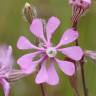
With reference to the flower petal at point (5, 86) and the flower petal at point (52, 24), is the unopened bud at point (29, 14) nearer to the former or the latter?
the flower petal at point (52, 24)

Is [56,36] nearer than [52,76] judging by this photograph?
No

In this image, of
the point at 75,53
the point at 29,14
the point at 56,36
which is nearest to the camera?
the point at 75,53

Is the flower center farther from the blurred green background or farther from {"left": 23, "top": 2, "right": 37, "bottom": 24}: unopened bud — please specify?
the blurred green background

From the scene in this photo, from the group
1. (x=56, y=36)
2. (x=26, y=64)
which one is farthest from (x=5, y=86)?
(x=56, y=36)

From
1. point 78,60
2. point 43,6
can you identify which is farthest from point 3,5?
point 78,60

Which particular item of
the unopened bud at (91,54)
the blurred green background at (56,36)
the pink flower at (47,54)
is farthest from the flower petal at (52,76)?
the blurred green background at (56,36)

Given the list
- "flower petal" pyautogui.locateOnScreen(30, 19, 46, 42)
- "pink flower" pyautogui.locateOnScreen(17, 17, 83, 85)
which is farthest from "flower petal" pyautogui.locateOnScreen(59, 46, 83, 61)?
"flower petal" pyautogui.locateOnScreen(30, 19, 46, 42)

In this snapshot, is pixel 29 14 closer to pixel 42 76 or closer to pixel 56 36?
pixel 42 76
